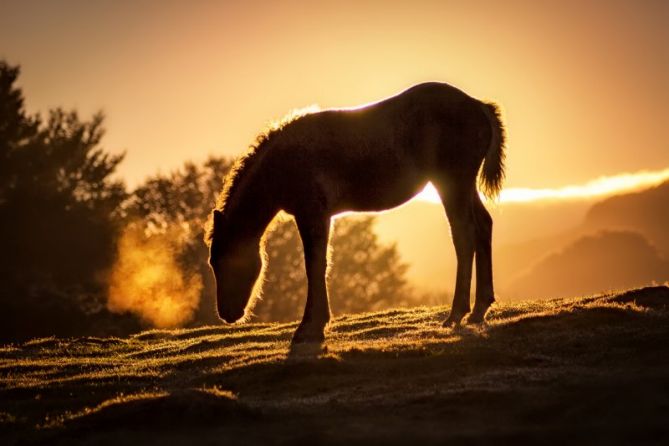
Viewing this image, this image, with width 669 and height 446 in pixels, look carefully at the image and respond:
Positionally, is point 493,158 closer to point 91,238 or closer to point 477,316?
point 477,316

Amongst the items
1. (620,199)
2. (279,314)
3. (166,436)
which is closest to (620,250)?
(620,199)

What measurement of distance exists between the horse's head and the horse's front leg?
1221 millimetres

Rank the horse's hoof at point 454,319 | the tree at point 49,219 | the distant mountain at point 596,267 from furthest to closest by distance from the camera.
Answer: the distant mountain at point 596,267
the tree at point 49,219
the horse's hoof at point 454,319

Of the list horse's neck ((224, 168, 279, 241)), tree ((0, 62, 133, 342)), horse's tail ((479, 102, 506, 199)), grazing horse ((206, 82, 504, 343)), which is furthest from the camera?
tree ((0, 62, 133, 342))

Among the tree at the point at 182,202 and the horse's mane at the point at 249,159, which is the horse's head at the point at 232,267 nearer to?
the horse's mane at the point at 249,159

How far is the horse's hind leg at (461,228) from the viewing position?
53.8 feet

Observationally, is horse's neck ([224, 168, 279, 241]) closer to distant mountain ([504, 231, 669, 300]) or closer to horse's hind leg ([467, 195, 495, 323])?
horse's hind leg ([467, 195, 495, 323])

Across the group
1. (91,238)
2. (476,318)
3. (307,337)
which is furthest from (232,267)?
(91,238)

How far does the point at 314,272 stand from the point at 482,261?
3.30 m

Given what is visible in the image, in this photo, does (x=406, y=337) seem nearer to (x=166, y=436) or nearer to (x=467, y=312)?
(x=467, y=312)

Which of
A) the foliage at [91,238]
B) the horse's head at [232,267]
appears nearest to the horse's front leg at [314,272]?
the horse's head at [232,267]

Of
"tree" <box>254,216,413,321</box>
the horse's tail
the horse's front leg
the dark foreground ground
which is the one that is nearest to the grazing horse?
the horse's front leg

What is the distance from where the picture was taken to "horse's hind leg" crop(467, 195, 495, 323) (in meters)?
A: 16.7

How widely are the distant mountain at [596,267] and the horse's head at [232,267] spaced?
9301 centimetres
